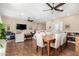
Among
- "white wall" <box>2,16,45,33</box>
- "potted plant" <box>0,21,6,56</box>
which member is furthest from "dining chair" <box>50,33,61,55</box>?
"potted plant" <box>0,21,6,56</box>

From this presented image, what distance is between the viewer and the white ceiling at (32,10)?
2.24 metres

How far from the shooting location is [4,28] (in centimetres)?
224

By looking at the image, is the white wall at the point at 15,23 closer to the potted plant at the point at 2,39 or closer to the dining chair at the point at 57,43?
the potted plant at the point at 2,39

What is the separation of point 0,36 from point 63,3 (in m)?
1.46

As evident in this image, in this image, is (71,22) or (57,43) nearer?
(71,22)

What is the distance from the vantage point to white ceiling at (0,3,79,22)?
2.24 meters

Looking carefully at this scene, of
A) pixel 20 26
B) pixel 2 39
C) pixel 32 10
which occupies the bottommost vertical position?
pixel 2 39

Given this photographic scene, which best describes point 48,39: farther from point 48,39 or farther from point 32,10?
point 32,10

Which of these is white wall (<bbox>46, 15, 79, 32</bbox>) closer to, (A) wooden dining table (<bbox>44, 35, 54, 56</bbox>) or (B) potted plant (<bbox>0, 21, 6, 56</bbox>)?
(A) wooden dining table (<bbox>44, 35, 54, 56</bbox>)

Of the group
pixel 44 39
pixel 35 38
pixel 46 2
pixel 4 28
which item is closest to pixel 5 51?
pixel 4 28

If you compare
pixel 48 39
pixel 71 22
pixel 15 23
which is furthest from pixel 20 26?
pixel 71 22

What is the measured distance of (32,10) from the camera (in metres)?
2.28

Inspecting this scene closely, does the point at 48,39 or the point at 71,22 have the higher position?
the point at 71,22

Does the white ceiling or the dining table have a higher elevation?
the white ceiling
